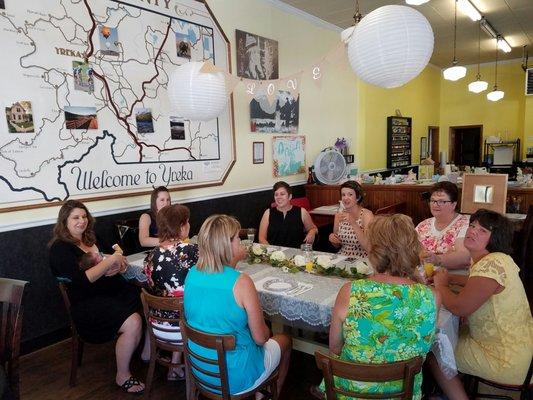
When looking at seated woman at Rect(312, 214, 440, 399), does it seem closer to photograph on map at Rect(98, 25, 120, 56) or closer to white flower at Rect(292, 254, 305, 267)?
white flower at Rect(292, 254, 305, 267)

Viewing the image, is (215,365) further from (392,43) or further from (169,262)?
(392,43)

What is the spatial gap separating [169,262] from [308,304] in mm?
808

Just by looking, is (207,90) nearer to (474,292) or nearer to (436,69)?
(474,292)

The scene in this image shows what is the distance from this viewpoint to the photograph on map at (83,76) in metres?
3.16

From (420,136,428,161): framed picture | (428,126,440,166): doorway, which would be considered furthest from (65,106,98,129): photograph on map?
(428,126,440,166): doorway

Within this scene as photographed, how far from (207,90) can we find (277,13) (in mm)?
2875

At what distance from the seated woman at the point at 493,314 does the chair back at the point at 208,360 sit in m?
1.00

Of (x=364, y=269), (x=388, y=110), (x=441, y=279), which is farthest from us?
(x=388, y=110)

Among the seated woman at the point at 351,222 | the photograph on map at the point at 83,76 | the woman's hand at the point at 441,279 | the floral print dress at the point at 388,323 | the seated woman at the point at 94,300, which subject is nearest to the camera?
the floral print dress at the point at 388,323

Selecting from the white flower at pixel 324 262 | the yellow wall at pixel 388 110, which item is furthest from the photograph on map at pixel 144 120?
the yellow wall at pixel 388 110

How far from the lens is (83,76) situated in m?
3.21

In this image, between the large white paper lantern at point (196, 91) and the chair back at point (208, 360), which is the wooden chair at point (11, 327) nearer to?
the chair back at point (208, 360)

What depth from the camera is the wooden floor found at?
2.40 meters

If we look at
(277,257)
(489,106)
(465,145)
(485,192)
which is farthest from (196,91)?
(465,145)
